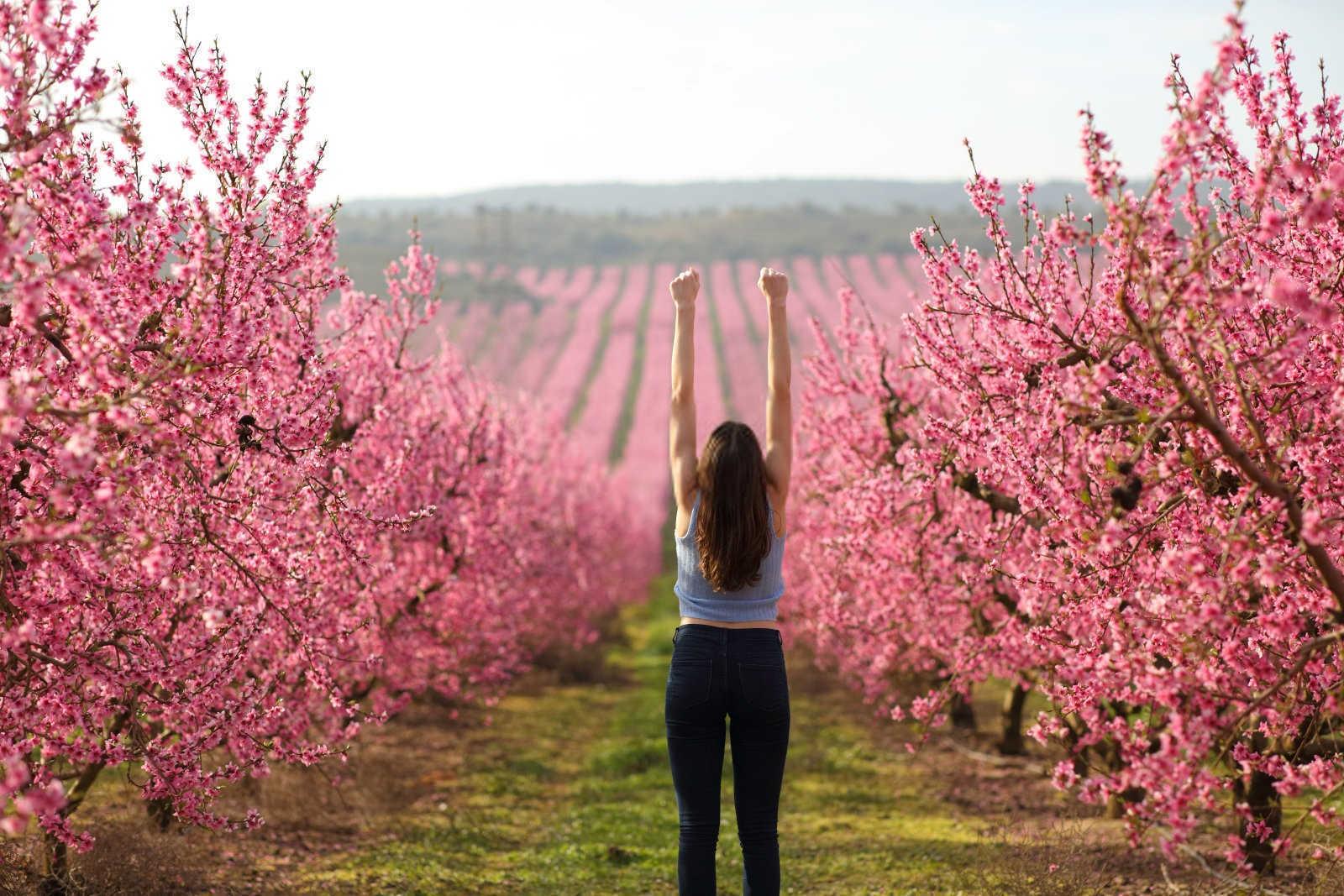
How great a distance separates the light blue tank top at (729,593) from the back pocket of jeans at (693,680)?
200 mm

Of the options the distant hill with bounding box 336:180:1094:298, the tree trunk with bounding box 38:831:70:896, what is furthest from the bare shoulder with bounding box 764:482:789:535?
the distant hill with bounding box 336:180:1094:298

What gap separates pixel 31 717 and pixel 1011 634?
666cm

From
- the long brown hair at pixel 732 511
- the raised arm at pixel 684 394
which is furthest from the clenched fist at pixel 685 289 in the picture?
the long brown hair at pixel 732 511

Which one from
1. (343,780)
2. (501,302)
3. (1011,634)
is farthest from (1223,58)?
(501,302)

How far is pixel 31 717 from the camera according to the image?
17.1 feet

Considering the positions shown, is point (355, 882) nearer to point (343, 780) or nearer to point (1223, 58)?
point (343, 780)

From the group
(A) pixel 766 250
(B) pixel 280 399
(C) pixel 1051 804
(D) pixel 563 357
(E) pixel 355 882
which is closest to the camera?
(B) pixel 280 399

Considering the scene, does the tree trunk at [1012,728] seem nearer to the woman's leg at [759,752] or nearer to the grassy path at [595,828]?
the grassy path at [595,828]

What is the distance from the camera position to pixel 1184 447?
529cm

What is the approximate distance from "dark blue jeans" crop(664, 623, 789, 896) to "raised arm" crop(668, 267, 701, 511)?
658 millimetres

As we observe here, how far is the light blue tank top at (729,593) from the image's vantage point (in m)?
4.70

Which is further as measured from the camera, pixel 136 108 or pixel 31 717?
pixel 136 108

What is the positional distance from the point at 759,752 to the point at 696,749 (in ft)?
0.91

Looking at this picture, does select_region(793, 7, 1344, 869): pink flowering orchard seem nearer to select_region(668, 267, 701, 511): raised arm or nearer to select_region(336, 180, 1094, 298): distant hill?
select_region(668, 267, 701, 511): raised arm
